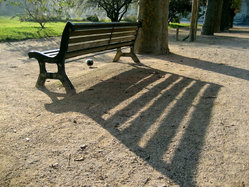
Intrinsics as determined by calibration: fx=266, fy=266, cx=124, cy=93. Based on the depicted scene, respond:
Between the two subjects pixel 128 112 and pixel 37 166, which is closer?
pixel 37 166

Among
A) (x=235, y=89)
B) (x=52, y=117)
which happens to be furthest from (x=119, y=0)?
(x=52, y=117)

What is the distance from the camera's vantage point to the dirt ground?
2.30 m

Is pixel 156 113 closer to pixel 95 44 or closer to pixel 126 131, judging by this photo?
pixel 126 131

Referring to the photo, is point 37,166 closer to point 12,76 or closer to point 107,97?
point 107,97

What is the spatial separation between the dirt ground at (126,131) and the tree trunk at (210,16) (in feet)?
37.9

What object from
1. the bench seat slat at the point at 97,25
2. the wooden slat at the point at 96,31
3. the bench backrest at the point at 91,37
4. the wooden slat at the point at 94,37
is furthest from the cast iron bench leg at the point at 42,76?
the bench seat slat at the point at 97,25

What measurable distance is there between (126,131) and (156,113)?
2.41ft

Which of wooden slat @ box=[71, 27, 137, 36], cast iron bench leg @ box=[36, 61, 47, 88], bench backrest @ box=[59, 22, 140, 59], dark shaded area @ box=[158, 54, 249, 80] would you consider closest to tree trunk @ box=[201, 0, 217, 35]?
dark shaded area @ box=[158, 54, 249, 80]

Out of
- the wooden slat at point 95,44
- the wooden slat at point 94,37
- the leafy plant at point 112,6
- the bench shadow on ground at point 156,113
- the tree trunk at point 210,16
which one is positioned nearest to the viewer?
the bench shadow on ground at point 156,113

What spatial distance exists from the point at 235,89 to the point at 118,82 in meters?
2.19

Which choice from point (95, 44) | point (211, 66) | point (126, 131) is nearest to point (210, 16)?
point (211, 66)

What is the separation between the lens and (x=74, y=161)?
2473 mm

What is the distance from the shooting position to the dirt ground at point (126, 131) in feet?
7.56

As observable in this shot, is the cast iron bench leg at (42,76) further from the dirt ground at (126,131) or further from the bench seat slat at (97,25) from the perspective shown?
the bench seat slat at (97,25)
